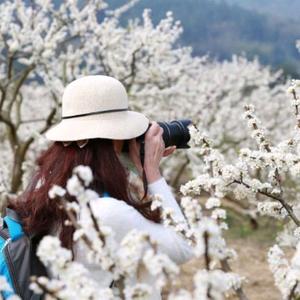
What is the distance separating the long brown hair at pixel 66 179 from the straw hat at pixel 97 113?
46 mm

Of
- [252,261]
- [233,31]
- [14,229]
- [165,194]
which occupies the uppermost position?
[165,194]

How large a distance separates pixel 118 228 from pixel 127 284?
395 mm

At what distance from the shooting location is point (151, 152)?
2.12 meters

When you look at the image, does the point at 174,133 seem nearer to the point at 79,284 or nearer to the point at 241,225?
the point at 79,284

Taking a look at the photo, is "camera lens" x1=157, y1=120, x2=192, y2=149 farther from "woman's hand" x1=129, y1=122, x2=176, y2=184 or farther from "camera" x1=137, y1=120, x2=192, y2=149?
"woman's hand" x1=129, y1=122, x2=176, y2=184

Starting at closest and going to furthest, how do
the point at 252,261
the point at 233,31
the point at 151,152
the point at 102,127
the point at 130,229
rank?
1. the point at 130,229
2. the point at 102,127
3. the point at 151,152
4. the point at 252,261
5. the point at 233,31

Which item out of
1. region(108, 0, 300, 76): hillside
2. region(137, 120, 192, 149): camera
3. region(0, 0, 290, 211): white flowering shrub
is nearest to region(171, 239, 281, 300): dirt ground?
region(0, 0, 290, 211): white flowering shrub

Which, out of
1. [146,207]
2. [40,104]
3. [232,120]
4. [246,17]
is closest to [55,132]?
[146,207]

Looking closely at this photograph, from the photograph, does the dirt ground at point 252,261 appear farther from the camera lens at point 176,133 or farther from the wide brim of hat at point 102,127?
the wide brim of hat at point 102,127

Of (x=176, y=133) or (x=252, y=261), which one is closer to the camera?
(x=176, y=133)

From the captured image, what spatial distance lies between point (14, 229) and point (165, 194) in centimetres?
45

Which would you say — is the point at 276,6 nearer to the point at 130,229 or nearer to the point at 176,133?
A: the point at 176,133

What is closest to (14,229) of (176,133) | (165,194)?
(165,194)

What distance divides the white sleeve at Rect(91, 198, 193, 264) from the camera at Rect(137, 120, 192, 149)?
0.46 m
